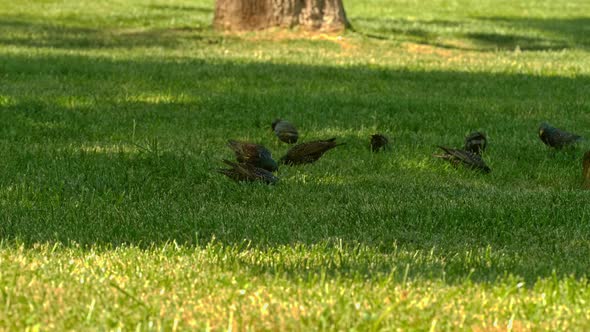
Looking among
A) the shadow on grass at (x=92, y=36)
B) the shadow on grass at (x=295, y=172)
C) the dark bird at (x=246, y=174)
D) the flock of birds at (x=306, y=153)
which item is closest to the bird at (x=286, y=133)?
the flock of birds at (x=306, y=153)

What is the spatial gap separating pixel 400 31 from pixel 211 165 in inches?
694

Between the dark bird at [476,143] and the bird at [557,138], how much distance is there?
0.61m

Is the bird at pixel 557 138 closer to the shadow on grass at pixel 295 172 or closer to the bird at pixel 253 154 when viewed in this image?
the shadow on grass at pixel 295 172

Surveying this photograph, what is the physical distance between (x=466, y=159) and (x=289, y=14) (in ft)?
45.1

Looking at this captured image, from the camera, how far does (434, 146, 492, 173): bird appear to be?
8.59 meters

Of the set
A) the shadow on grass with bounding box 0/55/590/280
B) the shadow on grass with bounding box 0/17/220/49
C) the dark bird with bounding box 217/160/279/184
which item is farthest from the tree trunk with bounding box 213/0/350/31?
the dark bird with bounding box 217/160/279/184

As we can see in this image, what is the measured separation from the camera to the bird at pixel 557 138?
954cm

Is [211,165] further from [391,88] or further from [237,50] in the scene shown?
[237,50]

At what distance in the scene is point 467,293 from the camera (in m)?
4.97

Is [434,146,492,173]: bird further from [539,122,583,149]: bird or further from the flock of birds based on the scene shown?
[539,122,583,149]: bird

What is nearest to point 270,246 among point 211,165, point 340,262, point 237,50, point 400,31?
point 340,262

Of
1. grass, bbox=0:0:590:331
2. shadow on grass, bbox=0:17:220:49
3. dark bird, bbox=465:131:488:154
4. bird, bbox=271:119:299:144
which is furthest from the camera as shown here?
shadow on grass, bbox=0:17:220:49

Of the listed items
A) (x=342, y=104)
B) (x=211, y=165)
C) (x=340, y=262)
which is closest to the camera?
(x=340, y=262)

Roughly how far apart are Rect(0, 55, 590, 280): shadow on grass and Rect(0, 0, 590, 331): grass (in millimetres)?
28
